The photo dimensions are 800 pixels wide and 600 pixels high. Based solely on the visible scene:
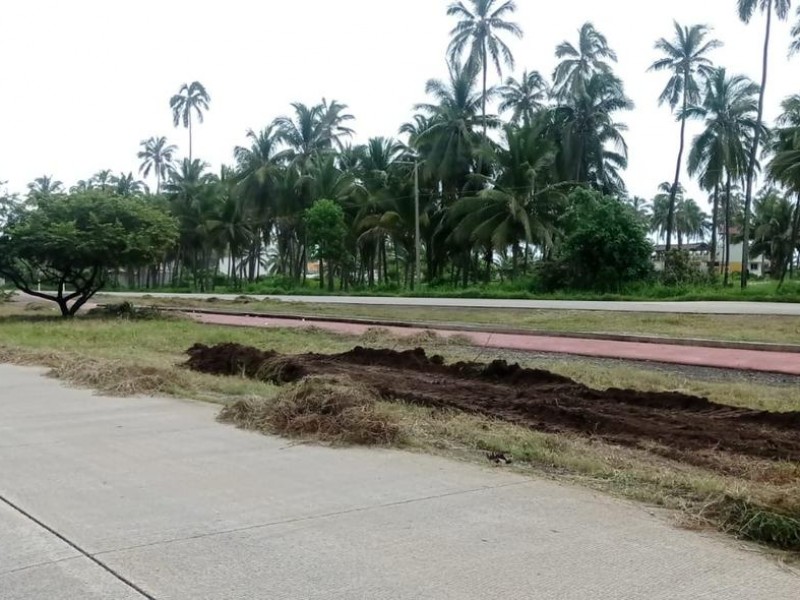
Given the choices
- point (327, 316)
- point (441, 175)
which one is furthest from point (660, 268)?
point (327, 316)

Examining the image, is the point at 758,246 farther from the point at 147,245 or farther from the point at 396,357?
the point at 396,357

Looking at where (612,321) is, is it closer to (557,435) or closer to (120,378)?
(120,378)

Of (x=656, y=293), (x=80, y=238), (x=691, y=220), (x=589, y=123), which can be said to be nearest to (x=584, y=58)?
(x=589, y=123)

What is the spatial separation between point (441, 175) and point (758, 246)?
4326 cm

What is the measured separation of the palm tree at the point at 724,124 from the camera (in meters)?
51.3

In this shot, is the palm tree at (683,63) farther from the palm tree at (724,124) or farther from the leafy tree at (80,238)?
the leafy tree at (80,238)

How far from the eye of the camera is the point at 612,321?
2302 centimetres

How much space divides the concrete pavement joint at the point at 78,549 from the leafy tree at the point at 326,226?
4868cm

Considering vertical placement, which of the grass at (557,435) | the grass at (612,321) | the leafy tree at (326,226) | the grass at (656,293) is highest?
the leafy tree at (326,226)

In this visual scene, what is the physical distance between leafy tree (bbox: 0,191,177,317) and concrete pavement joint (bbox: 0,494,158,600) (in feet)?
74.8

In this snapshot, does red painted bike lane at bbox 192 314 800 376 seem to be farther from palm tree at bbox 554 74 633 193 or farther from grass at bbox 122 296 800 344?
palm tree at bbox 554 74 633 193

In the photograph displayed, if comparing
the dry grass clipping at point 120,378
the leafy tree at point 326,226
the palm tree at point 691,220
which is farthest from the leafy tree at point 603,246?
the palm tree at point 691,220

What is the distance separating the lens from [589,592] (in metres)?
3.97

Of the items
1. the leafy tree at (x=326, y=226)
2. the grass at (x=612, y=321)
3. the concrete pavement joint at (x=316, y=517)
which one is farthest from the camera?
the leafy tree at (x=326, y=226)
